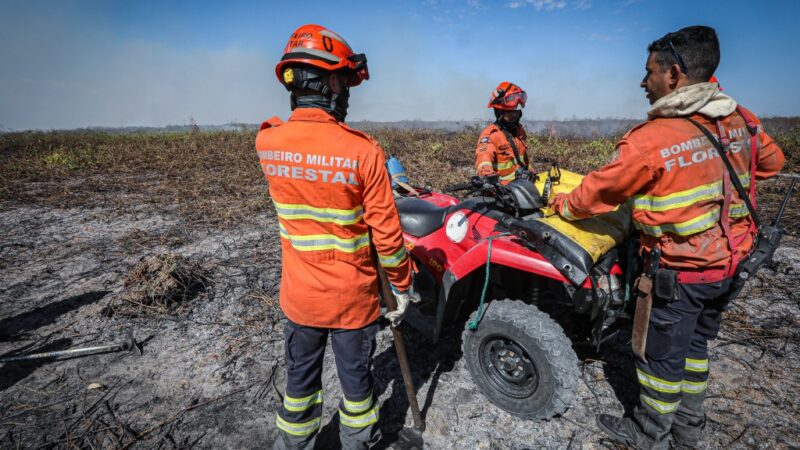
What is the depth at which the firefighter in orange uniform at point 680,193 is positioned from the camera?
6.07 ft

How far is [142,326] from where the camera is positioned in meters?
3.64

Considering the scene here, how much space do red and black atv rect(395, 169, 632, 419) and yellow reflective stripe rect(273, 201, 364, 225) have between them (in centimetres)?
104

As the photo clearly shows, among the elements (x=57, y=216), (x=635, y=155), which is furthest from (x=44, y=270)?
(x=635, y=155)

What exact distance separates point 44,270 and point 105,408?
3.37 meters

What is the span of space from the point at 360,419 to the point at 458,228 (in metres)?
1.47

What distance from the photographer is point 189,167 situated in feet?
35.0

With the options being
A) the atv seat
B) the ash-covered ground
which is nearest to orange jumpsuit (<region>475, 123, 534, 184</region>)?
the atv seat

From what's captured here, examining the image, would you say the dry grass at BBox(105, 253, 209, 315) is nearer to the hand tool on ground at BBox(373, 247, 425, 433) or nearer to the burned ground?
the burned ground

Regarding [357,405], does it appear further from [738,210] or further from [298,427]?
[738,210]

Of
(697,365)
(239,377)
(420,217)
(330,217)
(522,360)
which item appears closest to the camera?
(330,217)

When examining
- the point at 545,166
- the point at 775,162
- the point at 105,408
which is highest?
the point at 775,162

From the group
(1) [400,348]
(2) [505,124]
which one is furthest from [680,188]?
(2) [505,124]

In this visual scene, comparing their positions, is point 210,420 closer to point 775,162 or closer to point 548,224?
point 548,224

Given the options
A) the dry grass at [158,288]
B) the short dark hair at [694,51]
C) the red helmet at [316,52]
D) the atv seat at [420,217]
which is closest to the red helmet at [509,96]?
the atv seat at [420,217]
